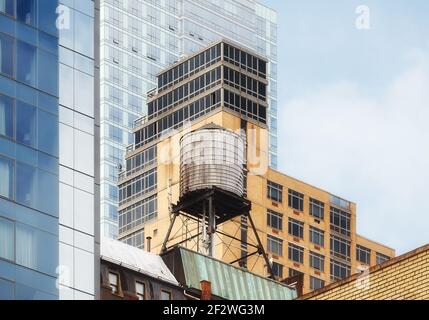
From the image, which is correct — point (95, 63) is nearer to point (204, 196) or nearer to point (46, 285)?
point (46, 285)

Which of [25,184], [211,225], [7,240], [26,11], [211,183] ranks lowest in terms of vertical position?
[7,240]

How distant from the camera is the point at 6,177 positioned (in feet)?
282

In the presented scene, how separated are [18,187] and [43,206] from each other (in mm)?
1984

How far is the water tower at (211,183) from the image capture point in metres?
146

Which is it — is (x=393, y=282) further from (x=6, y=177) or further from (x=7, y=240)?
(x=6, y=177)

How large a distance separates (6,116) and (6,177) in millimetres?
3587

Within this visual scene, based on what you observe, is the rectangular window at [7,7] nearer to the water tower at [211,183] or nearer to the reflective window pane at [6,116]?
the reflective window pane at [6,116]

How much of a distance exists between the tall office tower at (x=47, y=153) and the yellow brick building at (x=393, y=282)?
1959 cm

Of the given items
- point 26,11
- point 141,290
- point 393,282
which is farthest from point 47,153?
point 141,290

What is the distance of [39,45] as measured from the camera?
301ft

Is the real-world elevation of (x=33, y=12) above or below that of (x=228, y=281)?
above

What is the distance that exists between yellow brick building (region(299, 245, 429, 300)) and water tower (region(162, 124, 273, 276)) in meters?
72.2
